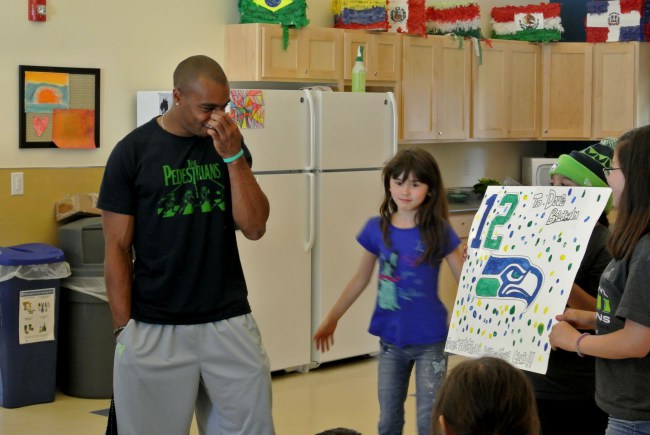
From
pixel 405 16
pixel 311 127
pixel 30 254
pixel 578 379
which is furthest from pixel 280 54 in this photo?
pixel 578 379

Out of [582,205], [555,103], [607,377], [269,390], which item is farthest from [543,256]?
[555,103]

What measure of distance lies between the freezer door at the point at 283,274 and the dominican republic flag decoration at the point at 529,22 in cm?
286

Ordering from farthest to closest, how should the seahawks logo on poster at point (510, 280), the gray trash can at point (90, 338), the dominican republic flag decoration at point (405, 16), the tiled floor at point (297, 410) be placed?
the dominican republic flag decoration at point (405, 16) → the gray trash can at point (90, 338) → the tiled floor at point (297, 410) → the seahawks logo on poster at point (510, 280)

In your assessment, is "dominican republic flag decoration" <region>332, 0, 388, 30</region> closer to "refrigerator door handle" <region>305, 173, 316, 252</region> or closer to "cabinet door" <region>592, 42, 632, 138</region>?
"refrigerator door handle" <region>305, 173, 316, 252</region>

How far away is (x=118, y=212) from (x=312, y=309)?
3430 mm

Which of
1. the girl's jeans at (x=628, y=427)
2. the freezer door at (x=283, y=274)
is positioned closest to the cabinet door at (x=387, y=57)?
the freezer door at (x=283, y=274)

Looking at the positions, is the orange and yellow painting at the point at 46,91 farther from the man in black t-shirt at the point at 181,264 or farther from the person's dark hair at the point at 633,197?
the person's dark hair at the point at 633,197

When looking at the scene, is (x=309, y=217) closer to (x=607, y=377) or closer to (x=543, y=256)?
(x=543, y=256)

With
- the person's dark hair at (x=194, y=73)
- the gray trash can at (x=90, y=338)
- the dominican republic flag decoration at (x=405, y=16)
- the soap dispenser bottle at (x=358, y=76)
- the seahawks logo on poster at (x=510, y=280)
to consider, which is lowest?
the gray trash can at (x=90, y=338)

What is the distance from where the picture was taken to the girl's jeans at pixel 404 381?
3.07 meters

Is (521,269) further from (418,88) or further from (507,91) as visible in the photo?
(507,91)

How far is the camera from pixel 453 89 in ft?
24.1

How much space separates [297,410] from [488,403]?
368 cm

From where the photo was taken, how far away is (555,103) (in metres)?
8.03
